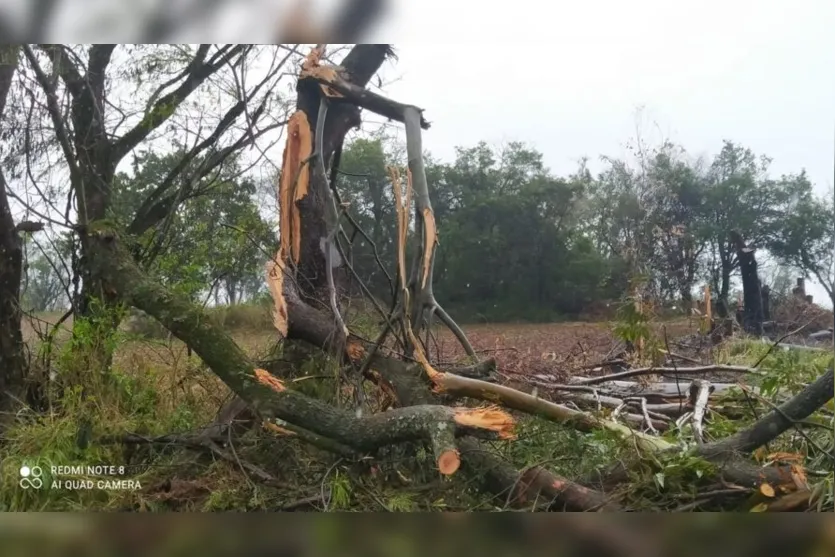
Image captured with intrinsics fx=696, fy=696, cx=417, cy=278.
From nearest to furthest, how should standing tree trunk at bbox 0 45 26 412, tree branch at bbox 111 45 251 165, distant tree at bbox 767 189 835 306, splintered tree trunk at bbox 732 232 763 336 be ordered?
distant tree at bbox 767 189 835 306, splintered tree trunk at bbox 732 232 763 336, tree branch at bbox 111 45 251 165, standing tree trunk at bbox 0 45 26 412

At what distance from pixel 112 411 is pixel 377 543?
117 centimetres

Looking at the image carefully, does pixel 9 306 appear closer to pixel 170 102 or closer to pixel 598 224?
pixel 170 102

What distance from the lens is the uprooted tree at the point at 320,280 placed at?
8.53 ft

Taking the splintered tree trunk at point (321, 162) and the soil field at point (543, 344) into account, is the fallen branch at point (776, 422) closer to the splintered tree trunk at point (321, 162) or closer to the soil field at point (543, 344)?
the soil field at point (543, 344)

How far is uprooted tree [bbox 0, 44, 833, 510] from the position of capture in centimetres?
260

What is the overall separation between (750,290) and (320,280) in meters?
1.69

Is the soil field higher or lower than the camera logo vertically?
higher

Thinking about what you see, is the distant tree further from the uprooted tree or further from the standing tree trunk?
the standing tree trunk

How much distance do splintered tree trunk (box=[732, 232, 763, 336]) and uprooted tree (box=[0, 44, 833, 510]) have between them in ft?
1.04

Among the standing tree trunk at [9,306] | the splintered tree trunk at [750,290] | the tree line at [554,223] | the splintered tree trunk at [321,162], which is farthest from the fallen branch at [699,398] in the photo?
the standing tree trunk at [9,306]

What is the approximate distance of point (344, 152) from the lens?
274cm

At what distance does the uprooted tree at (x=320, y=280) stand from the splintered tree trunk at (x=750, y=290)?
1.04 ft

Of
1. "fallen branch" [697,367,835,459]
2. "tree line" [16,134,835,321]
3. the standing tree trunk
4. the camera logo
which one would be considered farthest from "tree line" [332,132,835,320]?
the camera logo

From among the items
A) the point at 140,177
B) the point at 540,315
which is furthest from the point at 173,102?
the point at 540,315
